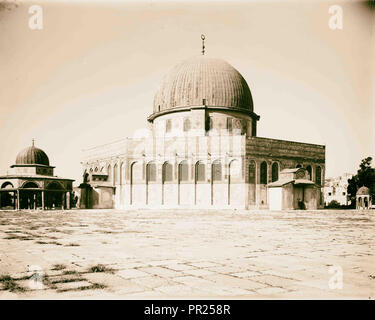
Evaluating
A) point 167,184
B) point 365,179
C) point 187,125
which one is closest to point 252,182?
point 167,184

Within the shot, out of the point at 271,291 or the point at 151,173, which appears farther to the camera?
the point at 151,173

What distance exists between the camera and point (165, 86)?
1679 inches

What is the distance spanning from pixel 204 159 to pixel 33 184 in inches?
650

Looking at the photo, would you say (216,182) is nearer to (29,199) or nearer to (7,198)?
(29,199)

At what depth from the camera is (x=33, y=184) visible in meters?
36.9

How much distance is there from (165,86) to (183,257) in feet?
123

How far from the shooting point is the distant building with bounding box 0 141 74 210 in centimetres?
3519

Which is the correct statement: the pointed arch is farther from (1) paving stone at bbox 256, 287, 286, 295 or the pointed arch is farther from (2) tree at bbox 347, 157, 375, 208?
(1) paving stone at bbox 256, 287, 286, 295

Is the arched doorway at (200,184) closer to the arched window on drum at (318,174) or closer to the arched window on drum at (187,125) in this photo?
the arched window on drum at (187,125)

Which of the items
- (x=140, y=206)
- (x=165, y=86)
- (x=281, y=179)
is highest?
(x=165, y=86)

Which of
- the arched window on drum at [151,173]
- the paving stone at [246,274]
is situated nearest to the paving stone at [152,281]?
the paving stone at [246,274]

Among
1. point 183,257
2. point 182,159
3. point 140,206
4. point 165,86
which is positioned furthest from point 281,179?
point 183,257

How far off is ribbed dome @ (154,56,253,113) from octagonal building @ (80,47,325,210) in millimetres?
105
